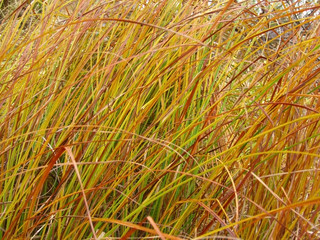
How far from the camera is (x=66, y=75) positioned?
1.25 meters

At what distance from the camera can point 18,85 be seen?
3.53 feet

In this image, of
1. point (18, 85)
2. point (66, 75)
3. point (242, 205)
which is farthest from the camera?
point (66, 75)

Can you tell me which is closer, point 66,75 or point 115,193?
point 115,193

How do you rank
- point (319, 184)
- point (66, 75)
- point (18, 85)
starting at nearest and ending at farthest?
1. point (319, 184)
2. point (18, 85)
3. point (66, 75)

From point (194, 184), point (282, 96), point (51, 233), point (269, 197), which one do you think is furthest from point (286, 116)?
point (51, 233)

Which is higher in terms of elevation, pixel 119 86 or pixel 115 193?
pixel 119 86

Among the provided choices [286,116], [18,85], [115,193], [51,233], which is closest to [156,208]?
[115,193]

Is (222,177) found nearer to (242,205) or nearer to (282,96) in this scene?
(242,205)

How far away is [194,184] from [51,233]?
340 millimetres

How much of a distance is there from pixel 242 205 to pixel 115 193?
28 cm

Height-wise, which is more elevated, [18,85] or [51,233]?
[18,85]

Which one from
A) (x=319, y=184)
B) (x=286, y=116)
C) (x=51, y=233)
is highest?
(x=286, y=116)

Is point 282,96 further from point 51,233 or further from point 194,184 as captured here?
point 51,233

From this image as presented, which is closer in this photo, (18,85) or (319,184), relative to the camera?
(319,184)
